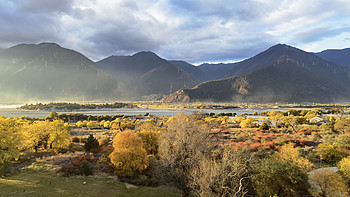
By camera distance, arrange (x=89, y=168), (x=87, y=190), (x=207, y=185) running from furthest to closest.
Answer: (x=89, y=168) → (x=87, y=190) → (x=207, y=185)

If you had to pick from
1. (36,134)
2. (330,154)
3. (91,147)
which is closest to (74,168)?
(91,147)

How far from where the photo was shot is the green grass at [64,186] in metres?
19.6

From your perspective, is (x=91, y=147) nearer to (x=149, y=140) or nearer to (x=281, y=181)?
(x=149, y=140)

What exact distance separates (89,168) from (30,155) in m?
15.1

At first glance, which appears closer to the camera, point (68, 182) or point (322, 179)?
point (322, 179)

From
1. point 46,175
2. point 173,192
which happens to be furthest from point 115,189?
point 46,175

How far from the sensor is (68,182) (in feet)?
77.3

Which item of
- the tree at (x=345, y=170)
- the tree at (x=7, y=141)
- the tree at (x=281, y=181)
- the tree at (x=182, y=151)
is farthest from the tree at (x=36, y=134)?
the tree at (x=345, y=170)

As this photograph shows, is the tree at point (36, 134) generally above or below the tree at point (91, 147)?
above

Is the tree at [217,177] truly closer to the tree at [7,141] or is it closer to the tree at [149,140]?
the tree at [149,140]

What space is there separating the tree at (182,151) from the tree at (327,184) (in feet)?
41.6

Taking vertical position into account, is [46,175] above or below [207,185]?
below

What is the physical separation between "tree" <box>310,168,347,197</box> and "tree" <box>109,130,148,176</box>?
21329 millimetres

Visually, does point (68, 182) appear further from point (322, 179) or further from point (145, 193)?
point (322, 179)
